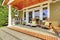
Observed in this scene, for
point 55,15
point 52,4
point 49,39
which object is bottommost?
point 49,39

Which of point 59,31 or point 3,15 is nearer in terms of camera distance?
point 59,31

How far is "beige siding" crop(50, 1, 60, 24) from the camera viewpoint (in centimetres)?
1106

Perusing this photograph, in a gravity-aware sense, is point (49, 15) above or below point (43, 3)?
below

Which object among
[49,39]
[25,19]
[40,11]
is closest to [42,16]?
[40,11]

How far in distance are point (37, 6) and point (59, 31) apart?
7.88m

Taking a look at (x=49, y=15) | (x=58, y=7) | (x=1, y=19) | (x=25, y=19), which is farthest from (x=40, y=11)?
(x=1, y=19)

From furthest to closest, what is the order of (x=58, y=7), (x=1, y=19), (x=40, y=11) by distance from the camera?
(x=1, y=19), (x=40, y=11), (x=58, y=7)

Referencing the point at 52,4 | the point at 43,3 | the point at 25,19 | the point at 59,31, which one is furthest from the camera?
the point at 25,19

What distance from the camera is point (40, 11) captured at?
13875 millimetres

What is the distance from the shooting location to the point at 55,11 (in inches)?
450

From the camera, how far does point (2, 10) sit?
25.8 metres

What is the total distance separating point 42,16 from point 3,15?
12.8 meters

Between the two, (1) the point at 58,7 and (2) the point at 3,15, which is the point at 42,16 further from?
(2) the point at 3,15

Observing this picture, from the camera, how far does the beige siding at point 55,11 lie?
36.3 feet
